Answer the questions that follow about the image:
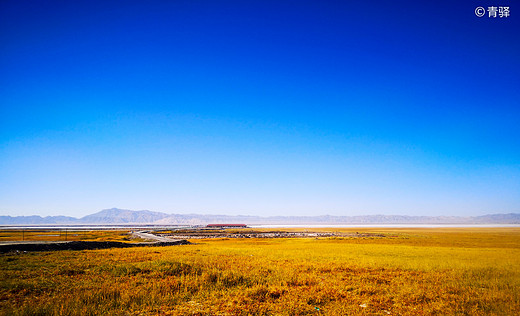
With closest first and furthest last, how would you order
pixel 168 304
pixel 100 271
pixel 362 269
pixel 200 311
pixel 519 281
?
pixel 200 311, pixel 168 304, pixel 519 281, pixel 100 271, pixel 362 269

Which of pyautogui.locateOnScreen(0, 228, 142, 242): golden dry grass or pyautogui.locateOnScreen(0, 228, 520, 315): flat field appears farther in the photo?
pyautogui.locateOnScreen(0, 228, 142, 242): golden dry grass

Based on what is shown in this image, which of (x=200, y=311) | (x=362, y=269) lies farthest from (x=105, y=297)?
(x=362, y=269)

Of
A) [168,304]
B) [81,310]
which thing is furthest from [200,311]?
[81,310]

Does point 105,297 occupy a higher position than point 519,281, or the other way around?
point 105,297

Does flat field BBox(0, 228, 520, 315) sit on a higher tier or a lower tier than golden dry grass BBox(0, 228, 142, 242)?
higher

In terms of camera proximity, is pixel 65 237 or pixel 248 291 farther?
pixel 65 237

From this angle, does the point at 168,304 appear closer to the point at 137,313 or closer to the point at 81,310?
the point at 137,313

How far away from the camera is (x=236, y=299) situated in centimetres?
1114

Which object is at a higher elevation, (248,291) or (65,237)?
(248,291)

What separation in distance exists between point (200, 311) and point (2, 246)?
2927cm

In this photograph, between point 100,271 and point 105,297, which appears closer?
point 105,297

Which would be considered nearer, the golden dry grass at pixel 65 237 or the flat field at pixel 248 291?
the flat field at pixel 248 291

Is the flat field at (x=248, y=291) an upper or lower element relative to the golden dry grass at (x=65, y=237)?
upper

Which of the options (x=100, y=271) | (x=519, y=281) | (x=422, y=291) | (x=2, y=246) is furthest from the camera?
(x=2, y=246)
